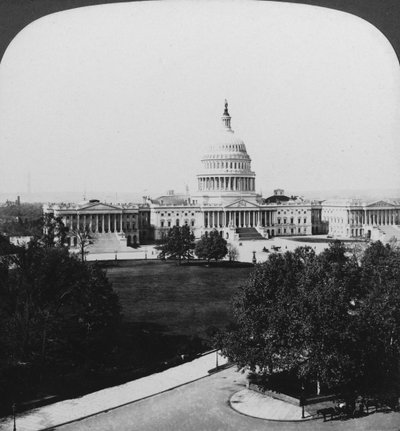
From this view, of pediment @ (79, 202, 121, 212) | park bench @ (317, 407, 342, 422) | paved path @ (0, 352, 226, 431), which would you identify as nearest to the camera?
park bench @ (317, 407, 342, 422)

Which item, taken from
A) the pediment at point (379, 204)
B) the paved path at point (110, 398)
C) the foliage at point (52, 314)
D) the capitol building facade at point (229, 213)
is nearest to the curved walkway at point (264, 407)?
the paved path at point (110, 398)

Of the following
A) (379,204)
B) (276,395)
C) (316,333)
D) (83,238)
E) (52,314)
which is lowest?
(276,395)

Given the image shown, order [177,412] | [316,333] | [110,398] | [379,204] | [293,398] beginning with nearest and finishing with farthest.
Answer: [177,412] → [293,398] → [316,333] → [110,398] → [379,204]

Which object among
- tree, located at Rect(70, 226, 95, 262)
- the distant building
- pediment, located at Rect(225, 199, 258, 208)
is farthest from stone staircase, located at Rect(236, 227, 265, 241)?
tree, located at Rect(70, 226, 95, 262)

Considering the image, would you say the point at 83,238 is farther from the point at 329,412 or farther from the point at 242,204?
the point at 242,204

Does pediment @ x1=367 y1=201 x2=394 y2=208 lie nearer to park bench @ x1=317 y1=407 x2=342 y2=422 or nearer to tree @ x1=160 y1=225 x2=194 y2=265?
tree @ x1=160 y1=225 x2=194 y2=265

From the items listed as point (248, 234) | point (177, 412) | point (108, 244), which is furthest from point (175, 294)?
point (248, 234)

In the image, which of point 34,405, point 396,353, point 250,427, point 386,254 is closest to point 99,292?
point 34,405

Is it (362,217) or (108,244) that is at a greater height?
(362,217)
